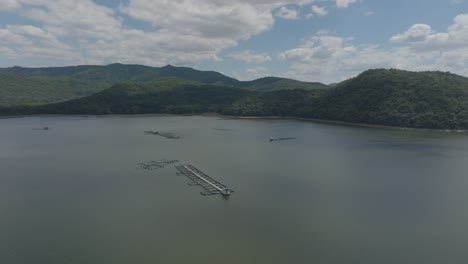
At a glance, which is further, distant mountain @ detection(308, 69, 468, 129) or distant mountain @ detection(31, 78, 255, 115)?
distant mountain @ detection(31, 78, 255, 115)

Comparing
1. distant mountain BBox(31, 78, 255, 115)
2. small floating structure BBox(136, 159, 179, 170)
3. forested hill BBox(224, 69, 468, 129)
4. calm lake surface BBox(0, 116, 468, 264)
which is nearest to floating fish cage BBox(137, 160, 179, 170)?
small floating structure BBox(136, 159, 179, 170)

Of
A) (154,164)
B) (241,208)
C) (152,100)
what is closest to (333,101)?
(152,100)

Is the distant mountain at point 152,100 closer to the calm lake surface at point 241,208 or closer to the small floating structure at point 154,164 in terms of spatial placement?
the calm lake surface at point 241,208

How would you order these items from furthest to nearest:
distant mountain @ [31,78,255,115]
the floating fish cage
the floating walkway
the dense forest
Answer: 1. distant mountain @ [31,78,255,115]
2. the dense forest
3. the floating fish cage
4. the floating walkway

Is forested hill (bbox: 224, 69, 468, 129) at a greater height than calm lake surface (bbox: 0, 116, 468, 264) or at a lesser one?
greater

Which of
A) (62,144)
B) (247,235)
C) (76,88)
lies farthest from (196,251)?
(76,88)

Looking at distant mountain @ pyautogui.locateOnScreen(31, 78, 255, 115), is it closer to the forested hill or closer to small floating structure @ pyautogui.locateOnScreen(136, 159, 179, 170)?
the forested hill

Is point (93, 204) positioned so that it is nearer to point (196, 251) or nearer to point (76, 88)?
point (196, 251)
